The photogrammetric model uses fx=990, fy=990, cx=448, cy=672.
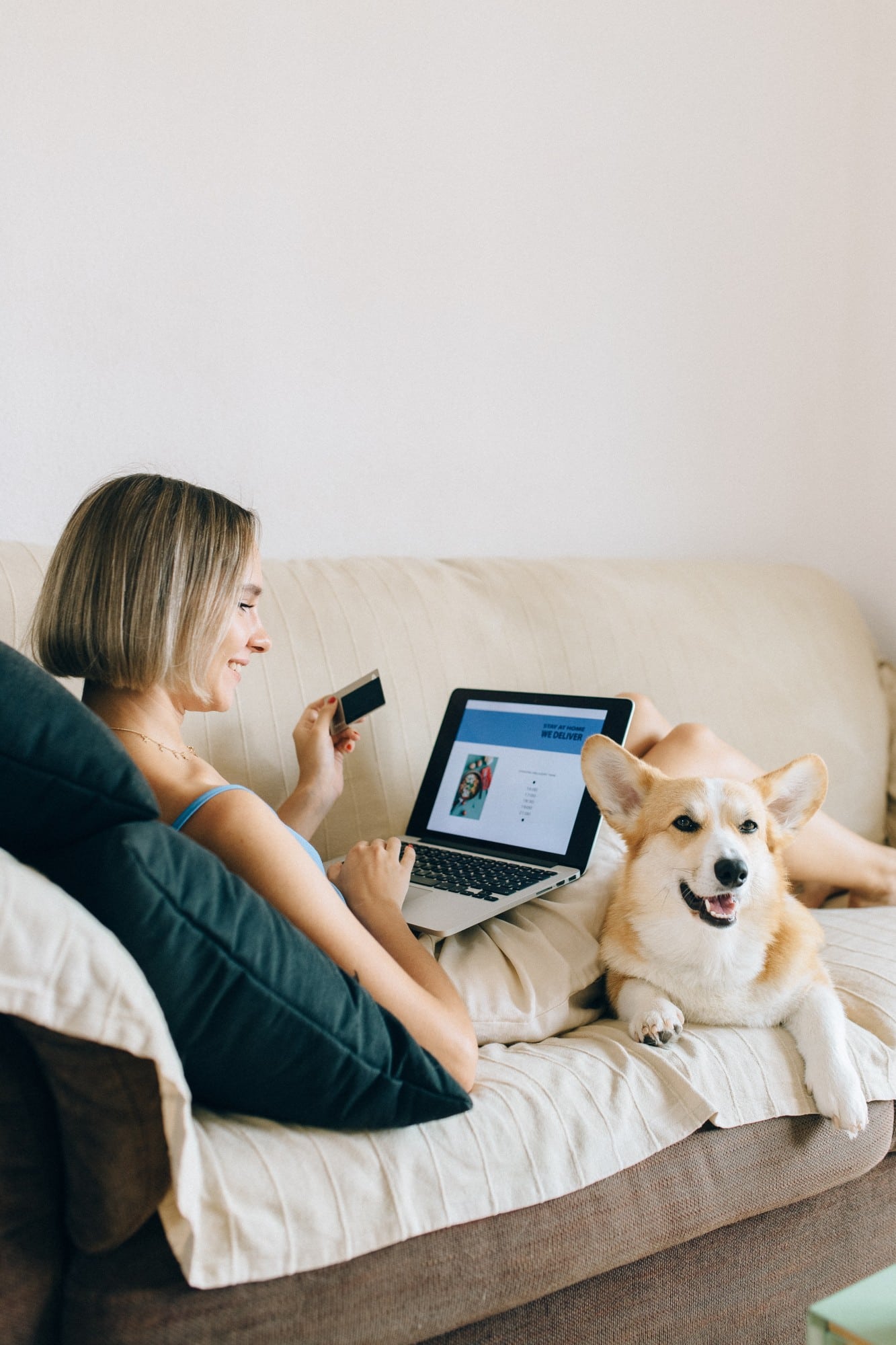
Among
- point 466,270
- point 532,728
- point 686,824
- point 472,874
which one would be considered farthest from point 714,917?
point 466,270

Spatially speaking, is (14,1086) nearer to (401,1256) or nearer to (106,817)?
(106,817)

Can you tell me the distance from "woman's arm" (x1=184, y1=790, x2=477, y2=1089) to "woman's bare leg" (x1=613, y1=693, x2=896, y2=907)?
2.30ft

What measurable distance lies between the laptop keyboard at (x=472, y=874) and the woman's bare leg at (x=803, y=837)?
0.33m

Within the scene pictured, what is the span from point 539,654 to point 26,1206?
133 cm

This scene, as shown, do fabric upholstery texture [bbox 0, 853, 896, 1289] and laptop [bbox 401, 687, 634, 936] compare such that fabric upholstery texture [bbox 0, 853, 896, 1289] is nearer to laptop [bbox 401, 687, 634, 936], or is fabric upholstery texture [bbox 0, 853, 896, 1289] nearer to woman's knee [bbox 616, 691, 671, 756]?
laptop [bbox 401, 687, 634, 936]

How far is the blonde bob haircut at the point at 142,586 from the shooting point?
111 centimetres

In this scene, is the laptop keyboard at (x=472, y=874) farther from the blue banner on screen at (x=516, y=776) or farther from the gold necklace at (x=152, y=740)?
the gold necklace at (x=152, y=740)

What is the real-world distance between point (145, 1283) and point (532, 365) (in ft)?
6.58

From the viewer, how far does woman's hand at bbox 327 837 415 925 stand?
1174 millimetres

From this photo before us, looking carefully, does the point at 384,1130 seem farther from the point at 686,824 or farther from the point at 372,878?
the point at 686,824

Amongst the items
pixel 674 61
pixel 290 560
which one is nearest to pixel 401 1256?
pixel 290 560

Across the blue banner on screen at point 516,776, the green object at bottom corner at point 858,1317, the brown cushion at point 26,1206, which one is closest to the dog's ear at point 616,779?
the blue banner on screen at point 516,776

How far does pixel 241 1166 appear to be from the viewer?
32.5 inches

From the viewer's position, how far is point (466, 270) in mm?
2209
